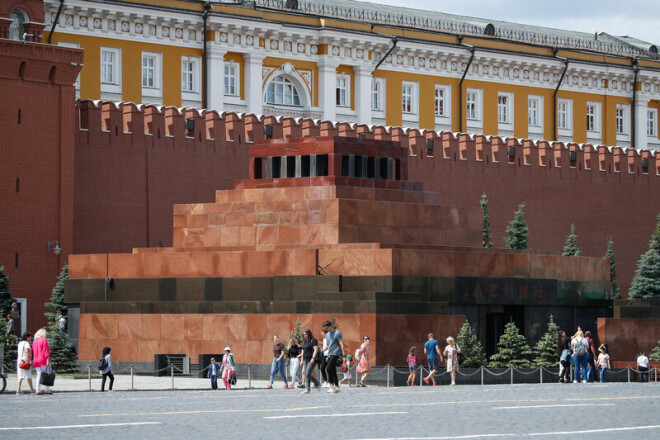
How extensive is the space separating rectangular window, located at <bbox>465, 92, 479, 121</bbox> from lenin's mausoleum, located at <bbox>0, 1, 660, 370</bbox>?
533 inches

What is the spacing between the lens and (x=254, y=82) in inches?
1837

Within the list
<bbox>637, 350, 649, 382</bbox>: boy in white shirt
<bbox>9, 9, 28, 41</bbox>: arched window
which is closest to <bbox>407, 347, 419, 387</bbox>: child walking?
<bbox>637, 350, 649, 382</bbox>: boy in white shirt

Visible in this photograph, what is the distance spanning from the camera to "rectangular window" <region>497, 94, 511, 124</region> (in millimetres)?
52625

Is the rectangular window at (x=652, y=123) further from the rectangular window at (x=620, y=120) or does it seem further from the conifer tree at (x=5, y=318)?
the conifer tree at (x=5, y=318)

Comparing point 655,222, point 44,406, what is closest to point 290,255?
point 44,406

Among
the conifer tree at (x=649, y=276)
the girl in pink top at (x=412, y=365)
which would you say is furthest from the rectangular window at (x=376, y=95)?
the girl in pink top at (x=412, y=365)

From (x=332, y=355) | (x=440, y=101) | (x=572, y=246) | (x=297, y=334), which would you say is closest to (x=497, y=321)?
(x=297, y=334)

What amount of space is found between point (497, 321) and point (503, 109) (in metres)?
23.7

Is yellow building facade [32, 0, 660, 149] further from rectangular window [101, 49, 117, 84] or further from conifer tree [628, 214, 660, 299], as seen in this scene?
conifer tree [628, 214, 660, 299]

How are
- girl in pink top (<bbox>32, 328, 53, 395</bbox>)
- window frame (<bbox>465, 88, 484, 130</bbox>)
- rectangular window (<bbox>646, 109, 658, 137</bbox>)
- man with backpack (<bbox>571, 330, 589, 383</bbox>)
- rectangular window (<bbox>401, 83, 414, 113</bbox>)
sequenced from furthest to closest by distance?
rectangular window (<bbox>646, 109, 658, 137</bbox>)
window frame (<bbox>465, 88, 484, 130</bbox>)
rectangular window (<bbox>401, 83, 414, 113</bbox>)
man with backpack (<bbox>571, 330, 589, 383</bbox>)
girl in pink top (<bbox>32, 328, 53, 395</bbox>)

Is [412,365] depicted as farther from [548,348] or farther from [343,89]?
[343,89]

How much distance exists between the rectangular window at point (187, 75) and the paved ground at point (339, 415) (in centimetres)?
2426

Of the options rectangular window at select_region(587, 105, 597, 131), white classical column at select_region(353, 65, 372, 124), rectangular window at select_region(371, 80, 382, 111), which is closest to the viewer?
white classical column at select_region(353, 65, 372, 124)

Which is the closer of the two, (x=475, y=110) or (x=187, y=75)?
(x=187, y=75)
